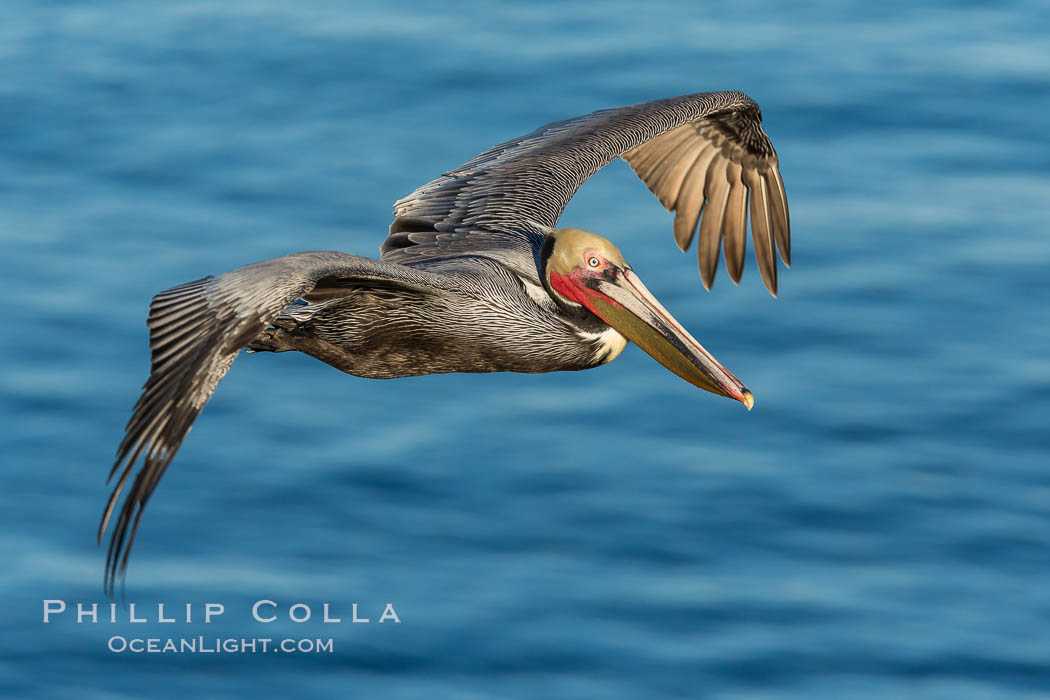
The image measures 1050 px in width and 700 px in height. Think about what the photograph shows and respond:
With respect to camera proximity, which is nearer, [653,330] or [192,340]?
[192,340]

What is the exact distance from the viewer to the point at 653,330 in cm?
1105

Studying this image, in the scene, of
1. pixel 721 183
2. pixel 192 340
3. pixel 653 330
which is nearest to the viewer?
pixel 192 340

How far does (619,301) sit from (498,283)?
2.49 feet

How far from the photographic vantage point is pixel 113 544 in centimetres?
919

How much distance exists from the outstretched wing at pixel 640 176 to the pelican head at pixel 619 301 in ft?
1.31

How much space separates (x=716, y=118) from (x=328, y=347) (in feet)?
16.6

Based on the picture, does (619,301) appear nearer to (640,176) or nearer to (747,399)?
(747,399)

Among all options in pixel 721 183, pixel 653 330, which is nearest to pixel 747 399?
pixel 653 330

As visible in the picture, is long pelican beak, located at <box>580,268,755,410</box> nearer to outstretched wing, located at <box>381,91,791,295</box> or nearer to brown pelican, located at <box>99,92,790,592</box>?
brown pelican, located at <box>99,92,790,592</box>

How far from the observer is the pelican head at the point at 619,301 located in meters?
11.0

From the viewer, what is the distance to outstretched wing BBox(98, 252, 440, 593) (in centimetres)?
927

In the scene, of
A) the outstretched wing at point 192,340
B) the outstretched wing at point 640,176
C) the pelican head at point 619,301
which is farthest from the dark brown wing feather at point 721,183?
the outstretched wing at point 192,340

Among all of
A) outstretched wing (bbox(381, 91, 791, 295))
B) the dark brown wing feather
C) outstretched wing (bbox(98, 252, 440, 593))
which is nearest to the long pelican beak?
outstretched wing (bbox(381, 91, 791, 295))

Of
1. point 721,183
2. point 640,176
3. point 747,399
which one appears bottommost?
point 747,399
